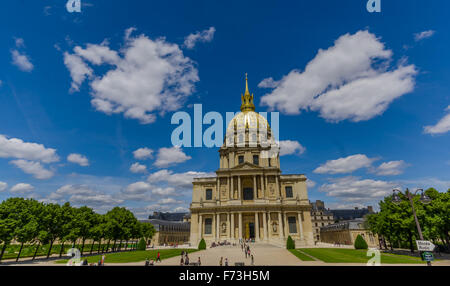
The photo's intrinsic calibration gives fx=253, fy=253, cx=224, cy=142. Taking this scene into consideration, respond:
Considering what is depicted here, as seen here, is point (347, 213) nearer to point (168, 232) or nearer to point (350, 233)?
point (350, 233)

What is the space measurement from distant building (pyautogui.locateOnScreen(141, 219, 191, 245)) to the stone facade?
32.1 meters

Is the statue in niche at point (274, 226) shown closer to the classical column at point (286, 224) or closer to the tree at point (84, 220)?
the classical column at point (286, 224)

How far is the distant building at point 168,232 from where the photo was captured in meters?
96.3

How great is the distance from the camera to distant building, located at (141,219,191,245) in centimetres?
9631

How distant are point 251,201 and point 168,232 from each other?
5406 centimetres

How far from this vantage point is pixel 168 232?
10512cm

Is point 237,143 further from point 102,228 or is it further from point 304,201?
point 102,228

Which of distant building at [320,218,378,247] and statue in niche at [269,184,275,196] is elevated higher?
statue in niche at [269,184,275,196]

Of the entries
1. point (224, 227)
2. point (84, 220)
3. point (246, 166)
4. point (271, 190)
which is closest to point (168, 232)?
point (224, 227)

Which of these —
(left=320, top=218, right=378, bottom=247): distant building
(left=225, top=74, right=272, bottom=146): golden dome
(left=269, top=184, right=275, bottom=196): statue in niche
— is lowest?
(left=320, top=218, right=378, bottom=247): distant building

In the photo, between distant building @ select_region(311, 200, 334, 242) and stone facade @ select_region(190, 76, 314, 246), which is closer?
stone facade @ select_region(190, 76, 314, 246)

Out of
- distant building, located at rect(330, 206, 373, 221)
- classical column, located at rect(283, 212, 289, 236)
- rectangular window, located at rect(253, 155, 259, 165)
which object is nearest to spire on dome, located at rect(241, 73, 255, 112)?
rectangular window, located at rect(253, 155, 259, 165)

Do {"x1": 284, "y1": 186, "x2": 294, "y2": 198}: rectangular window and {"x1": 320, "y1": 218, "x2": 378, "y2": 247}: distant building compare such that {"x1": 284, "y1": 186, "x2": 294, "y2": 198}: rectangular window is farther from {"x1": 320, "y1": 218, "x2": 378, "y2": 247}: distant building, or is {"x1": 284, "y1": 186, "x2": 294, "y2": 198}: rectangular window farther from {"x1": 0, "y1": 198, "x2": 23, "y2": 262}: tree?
{"x1": 0, "y1": 198, "x2": 23, "y2": 262}: tree
